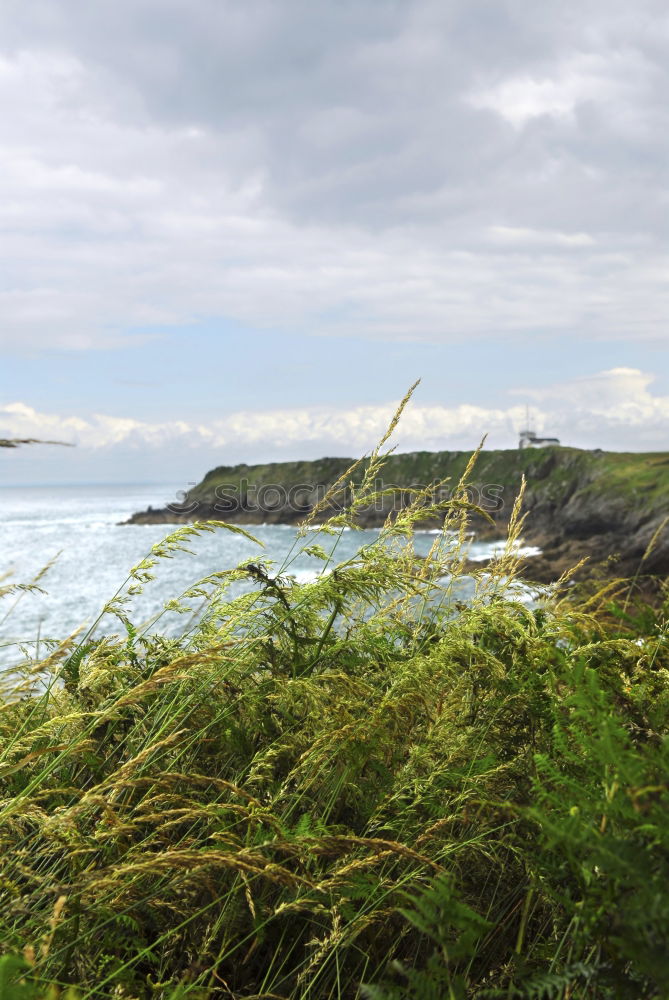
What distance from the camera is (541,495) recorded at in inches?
3344

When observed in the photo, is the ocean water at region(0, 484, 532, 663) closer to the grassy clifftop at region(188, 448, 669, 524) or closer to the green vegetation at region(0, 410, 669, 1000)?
the green vegetation at region(0, 410, 669, 1000)

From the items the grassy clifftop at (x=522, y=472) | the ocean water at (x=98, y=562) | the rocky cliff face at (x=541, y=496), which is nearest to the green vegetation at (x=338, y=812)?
the ocean water at (x=98, y=562)

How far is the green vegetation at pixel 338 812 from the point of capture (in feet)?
4.37

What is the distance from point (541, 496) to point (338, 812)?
8664cm

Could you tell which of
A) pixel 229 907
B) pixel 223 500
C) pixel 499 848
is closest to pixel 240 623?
pixel 229 907

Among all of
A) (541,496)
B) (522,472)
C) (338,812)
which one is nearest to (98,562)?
(522,472)

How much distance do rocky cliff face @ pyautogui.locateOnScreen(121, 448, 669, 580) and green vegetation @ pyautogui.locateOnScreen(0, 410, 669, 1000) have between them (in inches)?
1054

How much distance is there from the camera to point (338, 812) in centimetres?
215

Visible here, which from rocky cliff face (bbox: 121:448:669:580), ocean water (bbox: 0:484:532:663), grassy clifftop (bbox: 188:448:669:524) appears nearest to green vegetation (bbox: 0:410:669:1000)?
ocean water (bbox: 0:484:532:663)

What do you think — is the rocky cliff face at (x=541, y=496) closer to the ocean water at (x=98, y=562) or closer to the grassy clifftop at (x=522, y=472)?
the grassy clifftop at (x=522, y=472)

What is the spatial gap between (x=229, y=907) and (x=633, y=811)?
1.08 meters

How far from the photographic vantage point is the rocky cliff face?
58750 mm

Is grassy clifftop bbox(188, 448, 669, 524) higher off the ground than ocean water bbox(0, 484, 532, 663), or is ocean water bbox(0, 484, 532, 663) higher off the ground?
grassy clifftop bbox(188, 448, 669, 524)

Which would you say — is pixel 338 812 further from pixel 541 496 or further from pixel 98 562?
pixel 541 496
